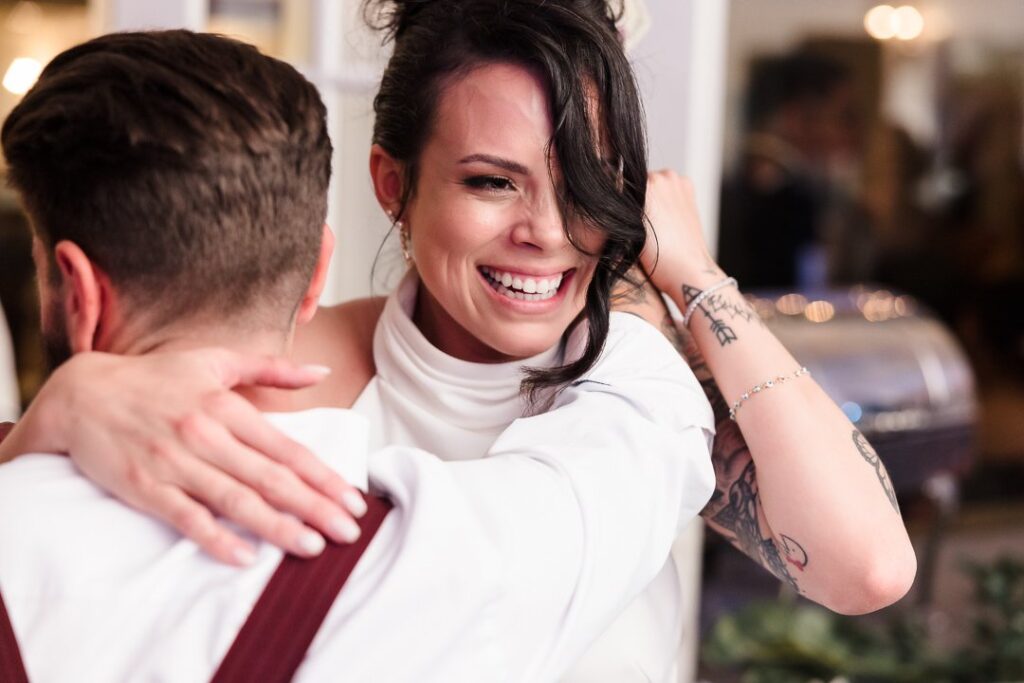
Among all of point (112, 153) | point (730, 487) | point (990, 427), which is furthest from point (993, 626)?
point (990, 427)

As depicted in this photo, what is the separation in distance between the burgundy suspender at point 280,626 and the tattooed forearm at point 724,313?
1.93ft

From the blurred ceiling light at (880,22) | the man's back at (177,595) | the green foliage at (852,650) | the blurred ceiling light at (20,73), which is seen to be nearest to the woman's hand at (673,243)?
the man's back at (177,595)

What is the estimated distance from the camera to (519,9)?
48.9 inches

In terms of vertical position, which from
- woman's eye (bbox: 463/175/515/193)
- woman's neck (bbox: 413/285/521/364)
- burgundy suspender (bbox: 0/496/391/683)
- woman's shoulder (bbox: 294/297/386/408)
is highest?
woman's eye (bbox: 463/175/515/193)

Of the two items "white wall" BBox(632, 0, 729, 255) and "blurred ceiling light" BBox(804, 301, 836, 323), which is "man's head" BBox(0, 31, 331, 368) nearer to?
"white wall" BBox(632, 0, 729, 255)

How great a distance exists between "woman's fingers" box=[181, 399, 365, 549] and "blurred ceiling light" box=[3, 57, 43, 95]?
412 centimetres

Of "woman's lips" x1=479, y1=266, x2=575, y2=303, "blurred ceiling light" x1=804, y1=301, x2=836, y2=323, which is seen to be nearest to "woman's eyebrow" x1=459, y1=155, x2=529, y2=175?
"woman's lips" x1=479, y1=266, x2=575, y2=303

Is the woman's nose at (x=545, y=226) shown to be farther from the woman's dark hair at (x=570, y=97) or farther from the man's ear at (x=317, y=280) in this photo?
the man's ear at (x=317, y=280)

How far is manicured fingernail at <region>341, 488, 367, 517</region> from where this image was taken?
0.87 metres

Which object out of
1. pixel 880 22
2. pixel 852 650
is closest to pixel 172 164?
pixel 852 650

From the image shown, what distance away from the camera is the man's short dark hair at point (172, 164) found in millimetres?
890

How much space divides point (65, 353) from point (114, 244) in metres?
0.14

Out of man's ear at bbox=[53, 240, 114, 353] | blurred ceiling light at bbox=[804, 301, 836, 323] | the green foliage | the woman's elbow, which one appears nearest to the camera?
man's ear at bbox=[53, 240, 114, 353]

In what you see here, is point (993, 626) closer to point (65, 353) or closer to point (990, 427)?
point (65, 353)
